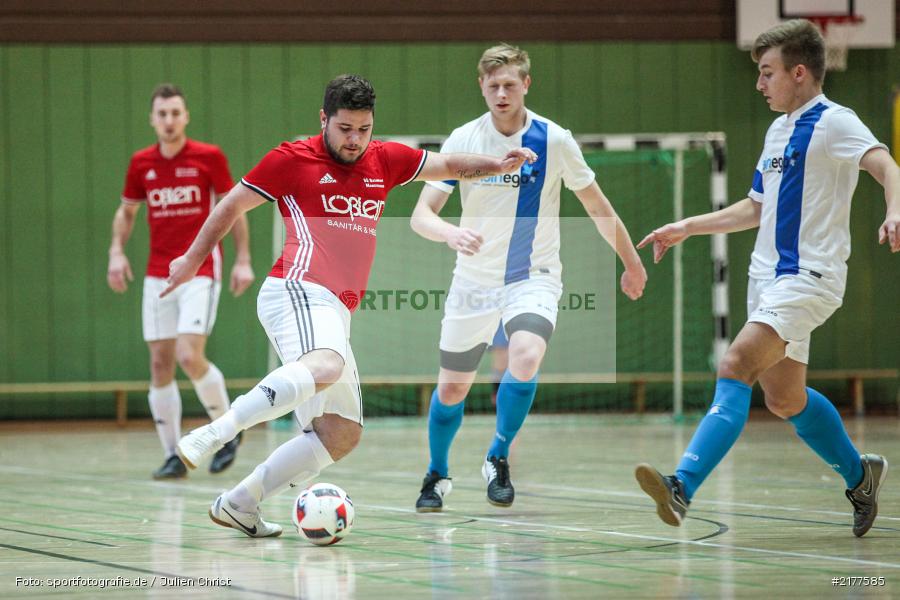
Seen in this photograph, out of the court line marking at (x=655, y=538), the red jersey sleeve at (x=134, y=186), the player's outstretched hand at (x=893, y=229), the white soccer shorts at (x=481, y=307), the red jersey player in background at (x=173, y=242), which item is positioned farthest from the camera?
the red jersey sleeve at (x=134, y=186)

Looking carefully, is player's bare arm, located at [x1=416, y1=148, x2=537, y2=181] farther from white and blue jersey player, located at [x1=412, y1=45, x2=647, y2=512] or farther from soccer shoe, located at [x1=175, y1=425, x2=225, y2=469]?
soccer shoe, located at [x1=175, y1=425, x2=225, y2=469]

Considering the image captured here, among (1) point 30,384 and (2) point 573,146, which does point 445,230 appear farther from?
(1) point 30,384

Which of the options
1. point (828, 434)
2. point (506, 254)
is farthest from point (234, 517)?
point (828, 434)

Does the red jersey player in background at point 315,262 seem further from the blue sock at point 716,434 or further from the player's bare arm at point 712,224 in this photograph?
the blue sock at point 716,434

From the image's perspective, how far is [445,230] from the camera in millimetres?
5203

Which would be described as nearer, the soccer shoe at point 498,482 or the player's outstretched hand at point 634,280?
the soccer shoe at point 498,482

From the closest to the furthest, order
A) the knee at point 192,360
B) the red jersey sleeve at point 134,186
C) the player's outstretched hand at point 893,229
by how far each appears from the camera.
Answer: the player's outstretched hand at point 893,229 → the knee at point 192,360 → the red jersey sleeve at point 134,186

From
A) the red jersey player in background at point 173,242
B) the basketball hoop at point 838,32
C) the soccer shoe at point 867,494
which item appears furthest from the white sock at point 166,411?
the basketball hoop at point 838,32

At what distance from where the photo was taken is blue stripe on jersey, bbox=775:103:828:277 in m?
4.60

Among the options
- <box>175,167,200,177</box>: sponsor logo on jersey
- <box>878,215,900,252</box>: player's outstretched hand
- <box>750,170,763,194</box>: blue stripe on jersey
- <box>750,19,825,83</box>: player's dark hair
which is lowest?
<box>878,215,900,252</box>: player's outstretched hand

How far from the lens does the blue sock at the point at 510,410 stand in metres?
5.68

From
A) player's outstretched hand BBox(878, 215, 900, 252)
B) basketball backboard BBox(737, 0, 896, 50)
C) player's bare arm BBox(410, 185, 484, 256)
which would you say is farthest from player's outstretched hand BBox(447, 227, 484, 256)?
basketball backboard BBox(737, 0, 896, 50)

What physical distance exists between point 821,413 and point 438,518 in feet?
5.64

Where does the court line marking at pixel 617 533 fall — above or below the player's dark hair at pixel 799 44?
below
